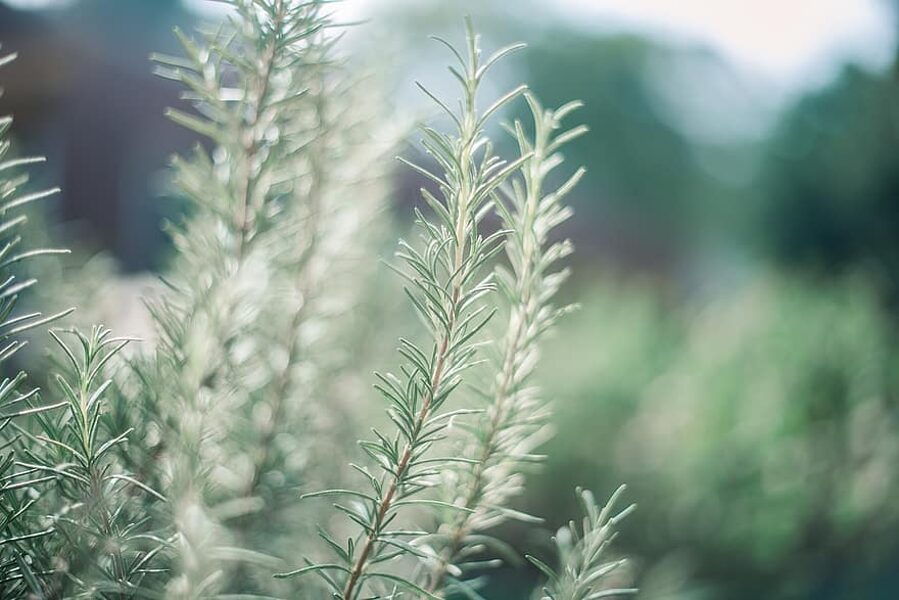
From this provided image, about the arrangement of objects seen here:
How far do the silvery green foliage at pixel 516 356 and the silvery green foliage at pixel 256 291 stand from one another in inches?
3.8

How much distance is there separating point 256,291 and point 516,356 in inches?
6.1

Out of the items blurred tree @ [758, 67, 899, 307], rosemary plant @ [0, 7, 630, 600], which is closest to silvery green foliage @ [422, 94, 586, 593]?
rosemary plant @ [0, 7, 630, 600]

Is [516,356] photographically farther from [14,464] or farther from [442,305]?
[14,464]

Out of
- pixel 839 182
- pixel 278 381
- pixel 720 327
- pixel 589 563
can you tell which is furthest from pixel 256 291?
pixel 839 182

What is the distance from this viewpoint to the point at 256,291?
44 centimetres

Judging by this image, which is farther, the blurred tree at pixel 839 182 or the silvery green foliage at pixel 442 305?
the blurred tree at pixel 839 182

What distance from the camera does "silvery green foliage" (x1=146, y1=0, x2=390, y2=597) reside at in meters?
0.36

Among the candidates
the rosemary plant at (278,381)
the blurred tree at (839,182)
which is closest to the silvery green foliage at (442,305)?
the rosemary plant at (278,381)

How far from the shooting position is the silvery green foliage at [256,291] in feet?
1.18

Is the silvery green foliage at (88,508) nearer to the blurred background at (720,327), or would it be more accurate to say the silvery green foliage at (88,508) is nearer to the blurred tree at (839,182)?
the blurred background at (720,327)

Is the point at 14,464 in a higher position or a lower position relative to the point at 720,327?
lower

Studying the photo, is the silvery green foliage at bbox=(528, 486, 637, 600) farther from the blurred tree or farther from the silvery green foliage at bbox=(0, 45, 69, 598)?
the blurred tree

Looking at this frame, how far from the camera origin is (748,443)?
173 cm

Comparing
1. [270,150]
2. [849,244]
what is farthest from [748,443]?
[849,244]
